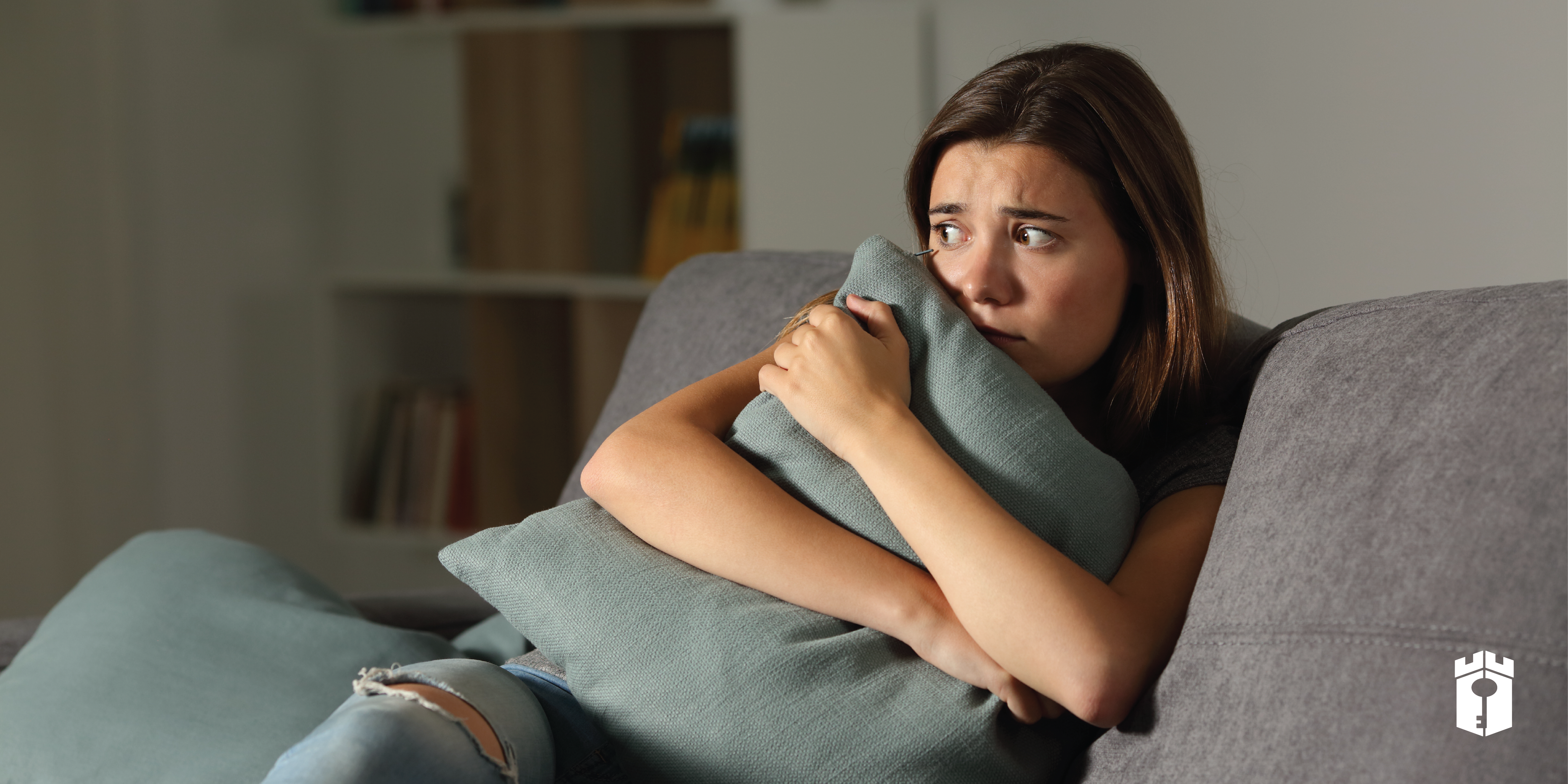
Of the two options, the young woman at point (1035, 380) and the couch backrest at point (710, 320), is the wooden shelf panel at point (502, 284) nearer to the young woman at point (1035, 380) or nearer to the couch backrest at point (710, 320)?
the couch backrest at point (710, 320)

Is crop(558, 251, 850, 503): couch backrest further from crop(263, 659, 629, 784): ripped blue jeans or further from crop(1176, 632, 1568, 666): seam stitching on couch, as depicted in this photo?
crop(1176, 632, 1568, 666): seam stitching on couch

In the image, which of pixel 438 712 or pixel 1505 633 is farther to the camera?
pixel 438 712

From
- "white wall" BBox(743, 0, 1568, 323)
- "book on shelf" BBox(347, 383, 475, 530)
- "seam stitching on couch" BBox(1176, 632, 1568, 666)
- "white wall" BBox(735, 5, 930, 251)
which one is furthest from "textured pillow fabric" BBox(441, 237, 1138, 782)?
"book on shelf" BBox(347, 383, 475, 530)

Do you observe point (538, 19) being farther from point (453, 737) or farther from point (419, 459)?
point (453, 737)

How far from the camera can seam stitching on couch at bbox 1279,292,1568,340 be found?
77cm

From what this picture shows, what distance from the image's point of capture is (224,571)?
4.09ft

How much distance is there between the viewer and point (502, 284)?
2732 mm

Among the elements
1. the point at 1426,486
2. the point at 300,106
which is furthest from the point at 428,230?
the point at 1426,486

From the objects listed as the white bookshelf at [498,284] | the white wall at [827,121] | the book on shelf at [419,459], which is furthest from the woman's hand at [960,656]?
the book on shelf at [419,459]

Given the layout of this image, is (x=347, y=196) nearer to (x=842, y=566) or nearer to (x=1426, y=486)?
(x=842, y=566)

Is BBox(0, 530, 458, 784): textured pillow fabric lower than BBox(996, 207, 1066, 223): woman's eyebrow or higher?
lower

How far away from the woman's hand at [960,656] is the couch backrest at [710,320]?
0.49 meters

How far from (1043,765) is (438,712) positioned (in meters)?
0.42

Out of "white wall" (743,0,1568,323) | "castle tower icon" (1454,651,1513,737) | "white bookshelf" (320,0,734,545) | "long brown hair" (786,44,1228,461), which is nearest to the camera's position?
"castle tower icon" (1454,651,1513,737)
